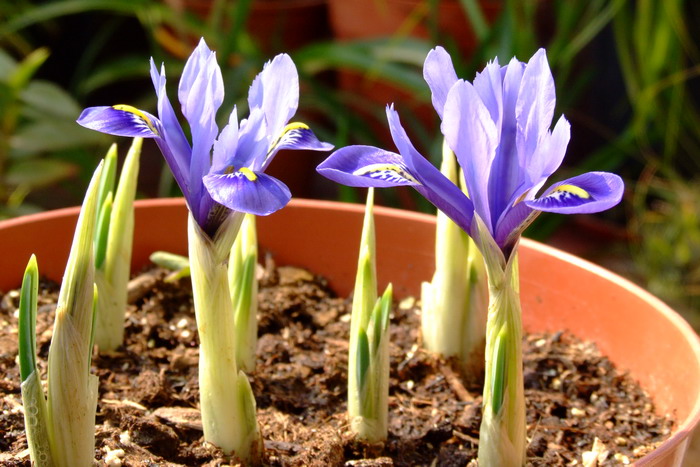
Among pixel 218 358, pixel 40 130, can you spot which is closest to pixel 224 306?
pixel 218 358

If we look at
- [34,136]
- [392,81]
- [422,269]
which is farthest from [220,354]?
[392,81]

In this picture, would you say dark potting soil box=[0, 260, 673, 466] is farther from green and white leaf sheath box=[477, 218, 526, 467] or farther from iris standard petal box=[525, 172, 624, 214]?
iris standard petal box=[525, 172, 624, 214]

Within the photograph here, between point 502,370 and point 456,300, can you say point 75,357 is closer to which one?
point 502,370

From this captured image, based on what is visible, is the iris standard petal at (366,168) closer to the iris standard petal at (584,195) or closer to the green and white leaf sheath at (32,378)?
the iris standard petal at (584,195)

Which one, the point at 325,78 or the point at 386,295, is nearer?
the point at 386,295

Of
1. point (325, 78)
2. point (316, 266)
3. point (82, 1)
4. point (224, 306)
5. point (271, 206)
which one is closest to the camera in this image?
point (271, 206)

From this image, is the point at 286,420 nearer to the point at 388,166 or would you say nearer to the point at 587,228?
the point at 388,166

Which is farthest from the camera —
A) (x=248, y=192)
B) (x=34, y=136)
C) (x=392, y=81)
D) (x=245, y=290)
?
(x=392, y=81)
